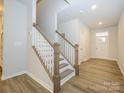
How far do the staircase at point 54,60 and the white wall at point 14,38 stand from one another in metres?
0.63

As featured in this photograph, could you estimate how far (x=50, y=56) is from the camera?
257cm

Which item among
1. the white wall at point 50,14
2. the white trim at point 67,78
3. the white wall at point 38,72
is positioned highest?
the white wall at point 50,14

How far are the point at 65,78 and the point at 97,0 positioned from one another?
306 centimetres

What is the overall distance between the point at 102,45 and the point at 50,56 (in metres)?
6.10

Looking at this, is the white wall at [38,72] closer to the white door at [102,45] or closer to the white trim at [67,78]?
the white trim at [67,78]

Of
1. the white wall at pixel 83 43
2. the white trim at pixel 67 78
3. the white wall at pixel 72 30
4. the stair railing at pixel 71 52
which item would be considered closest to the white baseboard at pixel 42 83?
the white trim at pixel 67 78

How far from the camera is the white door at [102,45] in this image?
717 centimetres

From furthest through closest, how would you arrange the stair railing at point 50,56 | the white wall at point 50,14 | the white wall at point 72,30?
the white wall at point 72,30
the white wall at point 50,14
the stair railing at point 50,56

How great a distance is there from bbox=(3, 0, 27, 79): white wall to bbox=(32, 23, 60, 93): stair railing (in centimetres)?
63

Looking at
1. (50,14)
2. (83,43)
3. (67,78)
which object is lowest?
(67,78)

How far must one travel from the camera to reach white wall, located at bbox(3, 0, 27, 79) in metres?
2.97

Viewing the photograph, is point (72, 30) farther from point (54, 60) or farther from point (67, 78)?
point (54, 60)

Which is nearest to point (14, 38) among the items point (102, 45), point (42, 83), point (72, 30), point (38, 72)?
point (38, 72)

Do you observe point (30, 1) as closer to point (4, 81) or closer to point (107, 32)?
point (4, 81)
